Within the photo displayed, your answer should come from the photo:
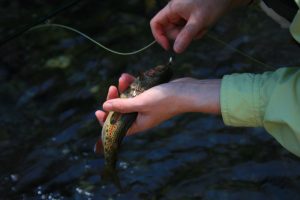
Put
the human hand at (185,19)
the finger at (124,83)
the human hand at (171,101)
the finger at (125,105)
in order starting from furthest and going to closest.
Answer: the finger at (124,83) < the human hand at (185,19) < the finger at (125,105) < the human hand at (171,101)

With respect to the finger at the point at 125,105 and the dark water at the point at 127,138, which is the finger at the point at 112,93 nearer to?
the finger at the point at 125,105

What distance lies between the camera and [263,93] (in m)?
2.47

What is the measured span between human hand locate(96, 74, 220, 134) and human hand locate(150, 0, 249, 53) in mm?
377

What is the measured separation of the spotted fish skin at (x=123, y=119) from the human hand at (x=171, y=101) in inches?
2.1

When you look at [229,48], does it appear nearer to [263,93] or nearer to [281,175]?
[281,175]

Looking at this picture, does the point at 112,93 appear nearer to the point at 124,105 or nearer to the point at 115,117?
the point at 115,117

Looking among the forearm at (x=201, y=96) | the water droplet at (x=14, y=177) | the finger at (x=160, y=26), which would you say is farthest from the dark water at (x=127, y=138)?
the forearm at (x=201, y=96)

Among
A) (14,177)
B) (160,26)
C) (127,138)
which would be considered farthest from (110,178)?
(160,26)

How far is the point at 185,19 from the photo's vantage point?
3.25 metres

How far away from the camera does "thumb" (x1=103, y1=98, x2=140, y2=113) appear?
2.81 meters

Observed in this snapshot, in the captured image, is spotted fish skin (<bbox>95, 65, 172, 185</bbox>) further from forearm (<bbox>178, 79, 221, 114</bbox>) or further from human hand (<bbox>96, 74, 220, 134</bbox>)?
forearm (<bbox>178, 79, 221, 114</bbox>)

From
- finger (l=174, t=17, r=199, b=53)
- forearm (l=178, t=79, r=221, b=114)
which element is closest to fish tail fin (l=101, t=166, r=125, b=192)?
finger (l=174, t=17, r=199, b=53)

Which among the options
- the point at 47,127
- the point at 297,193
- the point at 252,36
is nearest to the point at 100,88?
the point at 47,127

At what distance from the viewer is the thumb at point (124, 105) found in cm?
281
